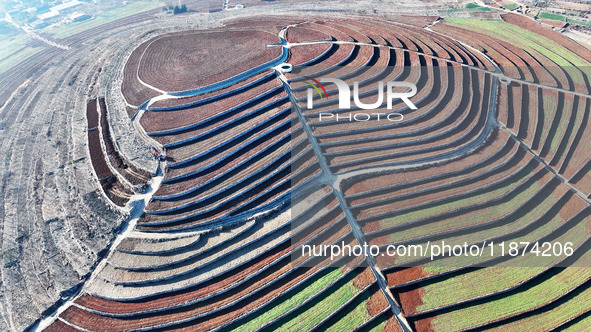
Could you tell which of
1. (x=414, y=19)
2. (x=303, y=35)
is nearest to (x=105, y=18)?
(x=303, y=35)

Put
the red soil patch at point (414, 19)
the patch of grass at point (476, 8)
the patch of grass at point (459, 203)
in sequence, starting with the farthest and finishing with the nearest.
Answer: the patch of grass at point (476, 8) < the red soil patch at point (414, 19) < the patch of grass at point (459, 203)

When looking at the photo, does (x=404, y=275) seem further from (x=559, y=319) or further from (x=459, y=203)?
(x=559, y=319)

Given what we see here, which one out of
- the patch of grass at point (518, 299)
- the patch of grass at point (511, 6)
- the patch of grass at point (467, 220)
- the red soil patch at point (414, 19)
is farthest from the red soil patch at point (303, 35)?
the patch of grass at point (511, 6)

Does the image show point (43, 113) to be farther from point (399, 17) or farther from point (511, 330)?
point (399, 17)

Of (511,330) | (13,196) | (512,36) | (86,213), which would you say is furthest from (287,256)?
(512,36)

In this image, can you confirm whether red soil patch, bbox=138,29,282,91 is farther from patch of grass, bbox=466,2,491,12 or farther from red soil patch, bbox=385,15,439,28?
patch of grass, bbox=466,2,491,12

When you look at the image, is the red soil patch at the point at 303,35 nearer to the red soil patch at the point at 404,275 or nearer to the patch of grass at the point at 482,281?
the red soil patch at the point at 404,275
